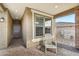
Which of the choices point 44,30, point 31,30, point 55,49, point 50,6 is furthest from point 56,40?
point 50,6

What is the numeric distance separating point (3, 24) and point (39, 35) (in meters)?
0.90

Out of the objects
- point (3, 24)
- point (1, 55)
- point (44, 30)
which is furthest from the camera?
point (3, 24)

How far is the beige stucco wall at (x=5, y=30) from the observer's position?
6.81ft

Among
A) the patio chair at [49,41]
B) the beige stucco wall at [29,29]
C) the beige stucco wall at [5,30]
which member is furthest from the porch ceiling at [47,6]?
the patio chair at [49,41]

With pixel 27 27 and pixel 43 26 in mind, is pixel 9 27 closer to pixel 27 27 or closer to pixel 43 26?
pixel 27 27

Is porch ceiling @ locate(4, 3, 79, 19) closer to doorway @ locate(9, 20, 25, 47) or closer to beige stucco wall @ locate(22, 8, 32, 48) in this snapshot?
beige stucco wall @ locate(22, 8, 32, 48)

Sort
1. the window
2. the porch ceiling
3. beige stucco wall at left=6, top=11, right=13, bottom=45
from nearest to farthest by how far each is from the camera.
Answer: the porch ceiling
the window
beige stucco wall at left=6, top=11, right=13, bottom=45

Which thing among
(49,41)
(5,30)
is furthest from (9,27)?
(49,41)

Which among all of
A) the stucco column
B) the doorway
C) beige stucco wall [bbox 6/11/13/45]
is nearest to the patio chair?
the stucco column

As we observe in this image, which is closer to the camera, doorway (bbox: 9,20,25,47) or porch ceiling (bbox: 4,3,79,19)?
porch ceiling (bbox: 4,3,79,19)

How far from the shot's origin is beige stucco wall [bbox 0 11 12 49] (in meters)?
2.08

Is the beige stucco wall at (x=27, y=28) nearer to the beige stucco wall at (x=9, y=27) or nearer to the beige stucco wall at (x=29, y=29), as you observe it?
the beige stucco wall at (x=29, y=29)

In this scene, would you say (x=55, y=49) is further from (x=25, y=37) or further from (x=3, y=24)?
Answer: (x=3, y=24)

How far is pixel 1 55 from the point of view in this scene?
1896mm
